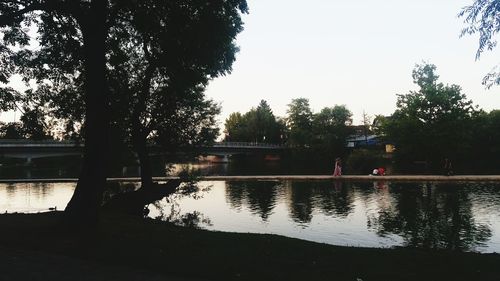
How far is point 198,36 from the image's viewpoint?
54.2 ft

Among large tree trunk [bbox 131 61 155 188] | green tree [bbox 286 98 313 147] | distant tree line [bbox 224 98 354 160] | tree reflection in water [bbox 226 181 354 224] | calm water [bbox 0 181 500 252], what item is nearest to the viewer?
calm water [bbox 0 181 500 252]

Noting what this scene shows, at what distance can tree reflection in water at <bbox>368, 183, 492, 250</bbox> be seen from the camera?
19.5 m

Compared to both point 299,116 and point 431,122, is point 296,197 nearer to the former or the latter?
point 431,122

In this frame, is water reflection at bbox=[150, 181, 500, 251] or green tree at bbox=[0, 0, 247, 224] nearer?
green tree at bbox=[0, 0, 247, 224]

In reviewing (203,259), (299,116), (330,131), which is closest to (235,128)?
(299,116)

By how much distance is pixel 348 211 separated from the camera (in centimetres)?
2805

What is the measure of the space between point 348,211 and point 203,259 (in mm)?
18854

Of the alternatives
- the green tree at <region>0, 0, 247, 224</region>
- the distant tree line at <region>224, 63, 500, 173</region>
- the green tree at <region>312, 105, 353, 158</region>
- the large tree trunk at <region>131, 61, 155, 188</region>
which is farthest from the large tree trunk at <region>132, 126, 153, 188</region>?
the green tree at <region>312, 105, 353, 158</region>

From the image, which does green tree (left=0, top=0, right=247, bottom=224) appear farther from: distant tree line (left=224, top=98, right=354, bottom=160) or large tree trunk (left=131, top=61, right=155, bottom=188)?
distant tree line (left=224, top=98, right=354, bottom=160)

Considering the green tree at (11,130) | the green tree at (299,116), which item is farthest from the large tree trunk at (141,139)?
the green tree at (299,116)

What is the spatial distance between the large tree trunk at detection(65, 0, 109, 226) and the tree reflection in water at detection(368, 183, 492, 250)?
506 inches

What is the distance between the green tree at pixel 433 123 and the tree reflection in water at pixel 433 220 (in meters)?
24.3

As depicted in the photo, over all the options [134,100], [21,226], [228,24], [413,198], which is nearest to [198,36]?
[228,24]

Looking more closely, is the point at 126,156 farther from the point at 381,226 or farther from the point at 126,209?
the point at 381,226
